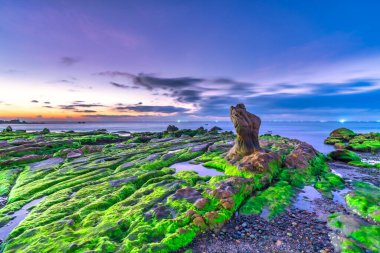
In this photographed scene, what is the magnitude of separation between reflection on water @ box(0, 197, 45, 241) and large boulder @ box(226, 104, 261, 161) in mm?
Result: 16673

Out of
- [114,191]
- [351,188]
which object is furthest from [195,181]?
[351,188]

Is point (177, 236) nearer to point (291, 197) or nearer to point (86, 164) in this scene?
point (291, 197)

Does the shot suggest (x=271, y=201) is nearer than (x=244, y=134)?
Yes

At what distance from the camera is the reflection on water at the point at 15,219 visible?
33.4ft

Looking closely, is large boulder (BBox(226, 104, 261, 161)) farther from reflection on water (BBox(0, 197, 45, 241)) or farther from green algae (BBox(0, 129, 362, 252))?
reflection on water (BBox(0, 197, 45, 241))

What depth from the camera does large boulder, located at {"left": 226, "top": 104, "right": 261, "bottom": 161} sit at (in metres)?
21.6

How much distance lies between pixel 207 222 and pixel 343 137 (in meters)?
59.5

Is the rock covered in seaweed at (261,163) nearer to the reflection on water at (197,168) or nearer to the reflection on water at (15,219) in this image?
the reflection on water at (197,168)

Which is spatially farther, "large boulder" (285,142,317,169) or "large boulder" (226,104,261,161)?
"large boulder" (226,104,261,161)

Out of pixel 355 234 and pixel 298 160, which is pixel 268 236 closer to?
pixel 355 234

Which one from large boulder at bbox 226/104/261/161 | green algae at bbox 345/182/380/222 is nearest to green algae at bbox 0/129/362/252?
large boulder at bbox 226/104/261/161

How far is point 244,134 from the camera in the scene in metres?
21.8

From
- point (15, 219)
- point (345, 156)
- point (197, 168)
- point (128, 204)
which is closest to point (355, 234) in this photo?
point (128, 204)

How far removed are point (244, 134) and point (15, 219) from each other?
737 inches
